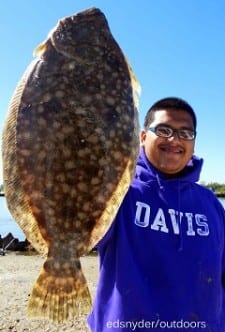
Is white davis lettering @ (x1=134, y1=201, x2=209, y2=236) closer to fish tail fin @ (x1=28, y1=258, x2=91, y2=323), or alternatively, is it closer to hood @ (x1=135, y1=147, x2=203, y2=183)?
hood @ (x1=135, y1=147, x2=203, y2=183)

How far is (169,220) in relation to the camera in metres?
4.00

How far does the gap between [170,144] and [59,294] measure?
71.2 inches

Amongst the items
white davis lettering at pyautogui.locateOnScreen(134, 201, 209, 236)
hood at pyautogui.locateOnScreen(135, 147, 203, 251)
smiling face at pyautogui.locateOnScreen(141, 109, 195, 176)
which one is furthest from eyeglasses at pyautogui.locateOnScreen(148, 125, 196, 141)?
white davis lettering at pyautogui.locateOnScreen(134, 201, 209, 236)

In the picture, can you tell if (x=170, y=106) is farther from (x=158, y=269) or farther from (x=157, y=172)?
(x=158, y=269)

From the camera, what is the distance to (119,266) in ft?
12.2

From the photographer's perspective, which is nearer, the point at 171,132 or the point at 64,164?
the point at 64,164

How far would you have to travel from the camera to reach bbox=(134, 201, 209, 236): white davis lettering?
154 inches

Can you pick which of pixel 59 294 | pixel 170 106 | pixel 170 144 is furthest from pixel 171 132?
pixel 59 294

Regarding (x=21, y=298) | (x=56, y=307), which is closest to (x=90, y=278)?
(x=21, y=298)

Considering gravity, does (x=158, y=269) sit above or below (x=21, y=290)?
above

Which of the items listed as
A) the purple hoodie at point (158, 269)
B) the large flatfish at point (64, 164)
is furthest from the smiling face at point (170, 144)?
the large flatfish at point (64, 164)

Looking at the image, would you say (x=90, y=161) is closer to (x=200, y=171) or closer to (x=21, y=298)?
(x=200, y=171)

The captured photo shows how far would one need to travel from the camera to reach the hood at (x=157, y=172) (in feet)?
14.0

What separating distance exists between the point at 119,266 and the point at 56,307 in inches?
42.8
